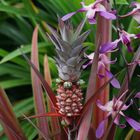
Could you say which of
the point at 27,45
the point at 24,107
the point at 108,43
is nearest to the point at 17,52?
the point at 27,45

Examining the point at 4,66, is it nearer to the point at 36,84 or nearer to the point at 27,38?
the point at 27,38

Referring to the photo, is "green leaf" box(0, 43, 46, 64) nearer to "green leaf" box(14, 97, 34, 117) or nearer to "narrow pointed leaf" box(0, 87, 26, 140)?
"green leaf" box(14, 97, 34, 117)

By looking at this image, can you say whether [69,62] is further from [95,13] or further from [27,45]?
[27,45]

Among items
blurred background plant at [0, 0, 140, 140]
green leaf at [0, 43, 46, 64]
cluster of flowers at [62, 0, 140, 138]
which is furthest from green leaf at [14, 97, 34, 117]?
cluster of flowers at [62, 0, 140, 138]

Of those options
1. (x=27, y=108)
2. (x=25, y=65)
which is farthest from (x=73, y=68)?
(x=25, y=65)

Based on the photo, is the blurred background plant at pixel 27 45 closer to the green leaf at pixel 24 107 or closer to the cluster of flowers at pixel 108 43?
the green leaf at pixel 24 107

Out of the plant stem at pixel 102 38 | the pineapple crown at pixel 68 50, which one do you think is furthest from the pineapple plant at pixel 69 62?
the plant stem at pixel 102 38
